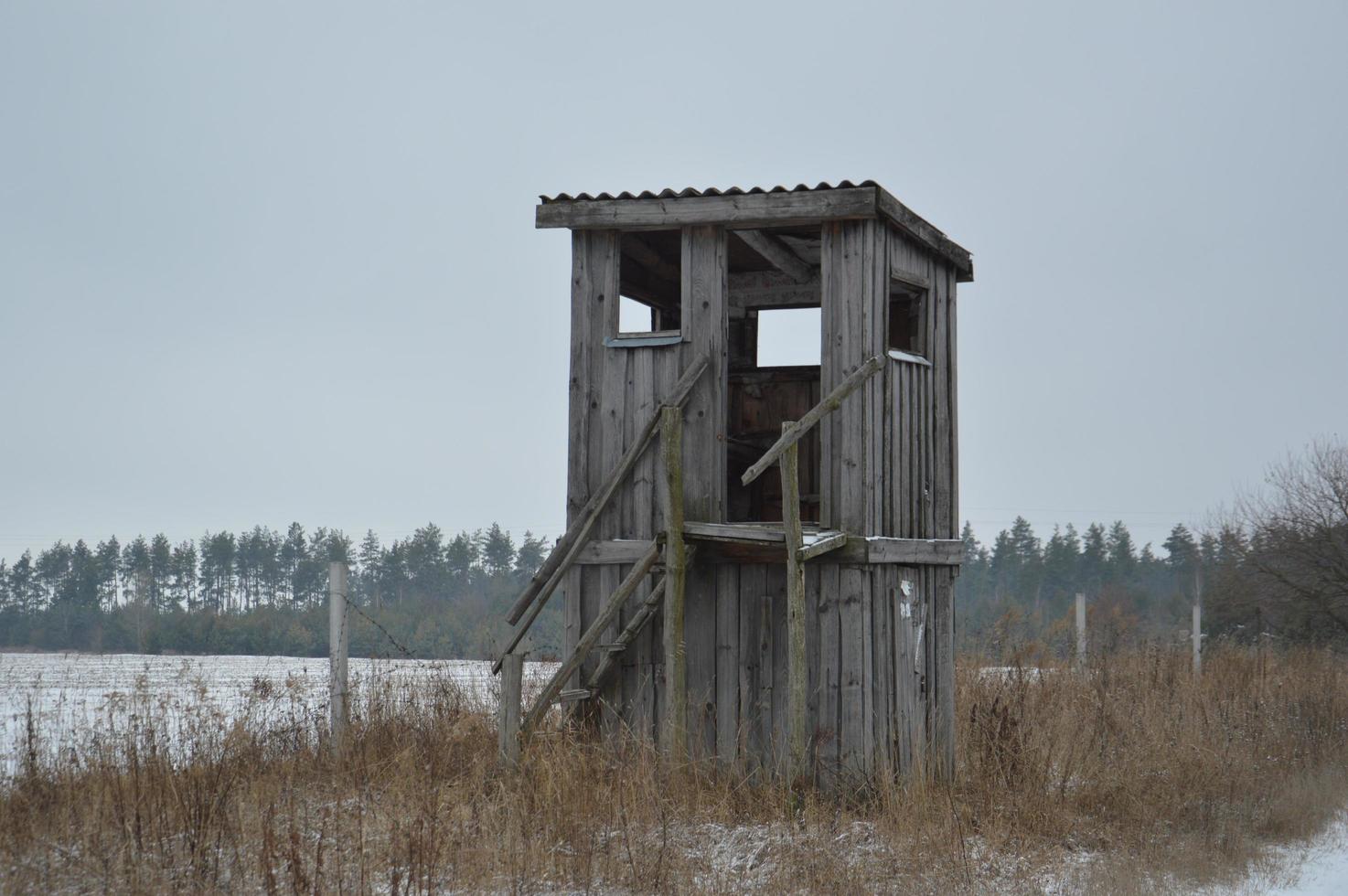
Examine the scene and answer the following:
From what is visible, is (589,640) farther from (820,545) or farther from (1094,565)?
(1094,565)

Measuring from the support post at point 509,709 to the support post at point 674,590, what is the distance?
127cm

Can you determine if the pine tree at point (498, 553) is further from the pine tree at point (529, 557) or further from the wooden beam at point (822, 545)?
the wooden beam at point (822, 545)

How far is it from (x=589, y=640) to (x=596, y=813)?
2006 mm

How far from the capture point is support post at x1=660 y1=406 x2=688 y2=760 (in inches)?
425

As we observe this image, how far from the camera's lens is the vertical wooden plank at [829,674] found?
10938 mm

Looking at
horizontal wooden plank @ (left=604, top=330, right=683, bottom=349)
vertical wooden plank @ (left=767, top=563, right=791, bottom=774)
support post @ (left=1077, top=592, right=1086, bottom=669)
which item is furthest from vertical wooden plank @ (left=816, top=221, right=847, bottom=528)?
support post @ (left=1077, top=592, right=1086, bottom=669)

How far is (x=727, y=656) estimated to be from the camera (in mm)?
11477

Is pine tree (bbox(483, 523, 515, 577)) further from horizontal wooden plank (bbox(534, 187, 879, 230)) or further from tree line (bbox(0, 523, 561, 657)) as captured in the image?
horizontal wooden plank (bbox(534, 187, 879, 230))

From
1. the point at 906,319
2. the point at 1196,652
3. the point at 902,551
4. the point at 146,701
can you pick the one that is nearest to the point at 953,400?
the point at 906,319

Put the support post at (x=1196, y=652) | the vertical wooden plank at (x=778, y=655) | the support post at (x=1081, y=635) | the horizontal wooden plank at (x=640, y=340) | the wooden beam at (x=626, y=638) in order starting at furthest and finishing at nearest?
the support post at (x=1196, y=652)
the support post at (x=1081, y=635)
the horizontal wooden plank at (x=640, y=340)
the wooden beam at (x=626, y=638)
the vertical wooden plank at (x=778, y=655)

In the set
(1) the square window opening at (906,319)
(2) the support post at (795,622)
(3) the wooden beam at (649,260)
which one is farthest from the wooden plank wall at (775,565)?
(3) the wooden beam at (649,260)

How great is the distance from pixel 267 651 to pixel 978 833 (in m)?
47.4

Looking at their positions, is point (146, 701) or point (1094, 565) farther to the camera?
point (1094, 565)

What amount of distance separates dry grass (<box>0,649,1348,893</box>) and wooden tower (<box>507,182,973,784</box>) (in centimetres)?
64
